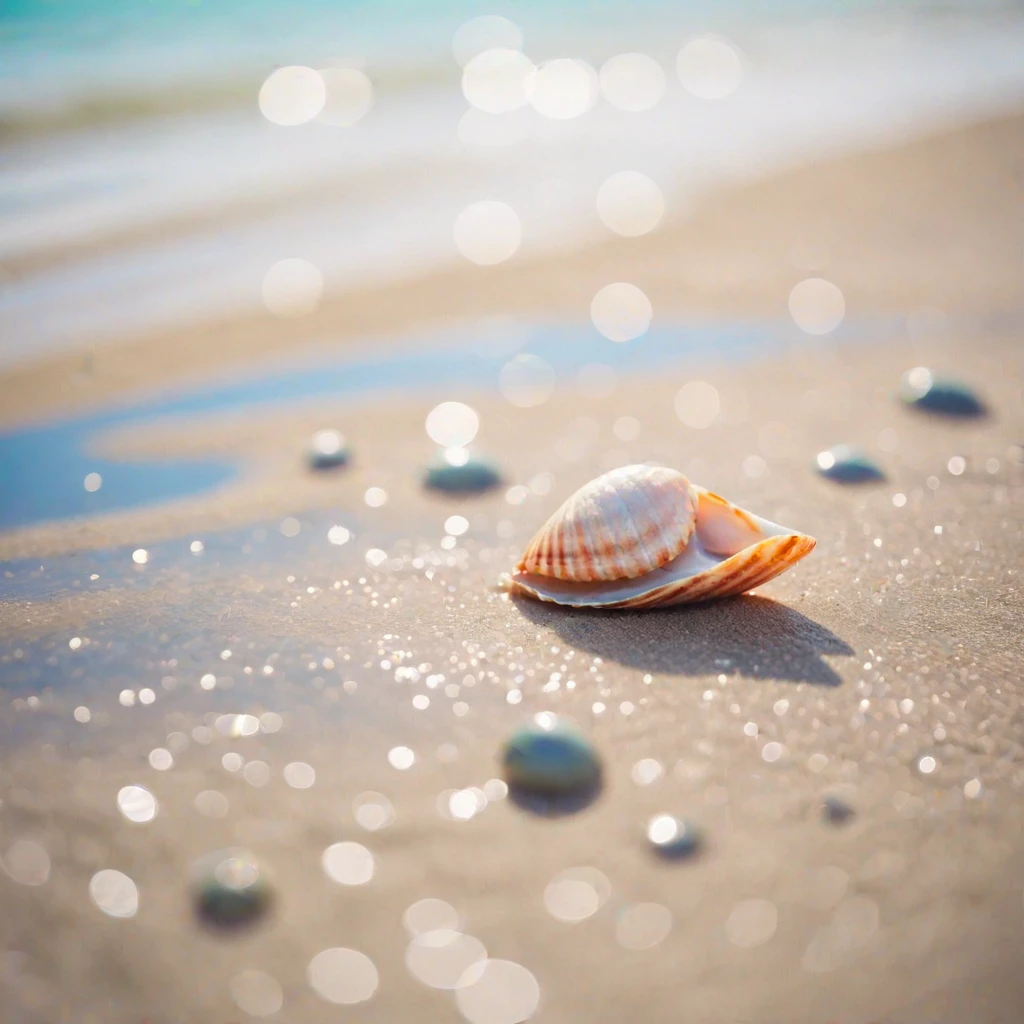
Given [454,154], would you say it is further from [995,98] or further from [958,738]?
[958,738]

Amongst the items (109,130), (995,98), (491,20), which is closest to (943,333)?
(995,98)

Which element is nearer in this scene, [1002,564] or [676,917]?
[676,917]

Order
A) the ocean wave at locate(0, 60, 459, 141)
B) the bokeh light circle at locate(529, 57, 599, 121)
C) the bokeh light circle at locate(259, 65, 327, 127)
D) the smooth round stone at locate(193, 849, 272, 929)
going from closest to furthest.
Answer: the smooth round stone at locate(193, 849, 272, 929), the ocean wave at locate(0, 60, 459, 141), the bokeh light circle at locate(259, 65, 327, 127), the bokeh light circle at locate(529, 57, 599, 121)

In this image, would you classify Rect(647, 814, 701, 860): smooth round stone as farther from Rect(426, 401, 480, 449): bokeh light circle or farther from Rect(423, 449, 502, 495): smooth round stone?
Rect(426, 401, 480, 449): bokeh light circle

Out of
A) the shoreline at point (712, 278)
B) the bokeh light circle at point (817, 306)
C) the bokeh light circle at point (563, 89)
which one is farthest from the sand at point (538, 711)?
the bokeh light circle at point (563, 89)

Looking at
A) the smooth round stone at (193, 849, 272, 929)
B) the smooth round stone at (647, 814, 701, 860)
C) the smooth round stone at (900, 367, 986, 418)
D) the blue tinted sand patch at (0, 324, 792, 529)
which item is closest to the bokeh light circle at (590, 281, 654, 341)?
the blue tinted sand patch at (0, 324, 792, 529)
